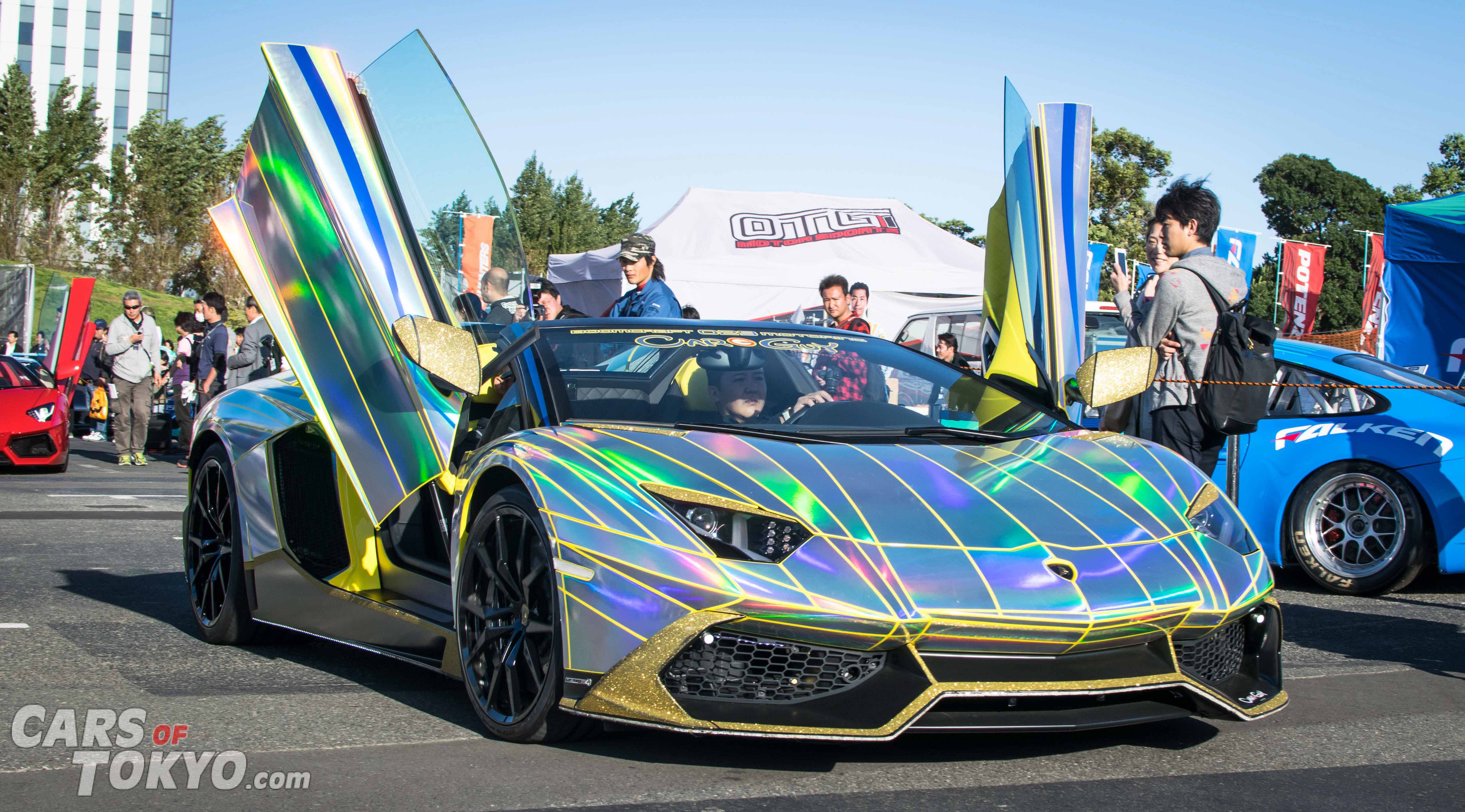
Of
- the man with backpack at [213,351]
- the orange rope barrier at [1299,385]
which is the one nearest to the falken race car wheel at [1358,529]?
the orange rope barrier at [1299,385]

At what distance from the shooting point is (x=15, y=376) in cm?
1334

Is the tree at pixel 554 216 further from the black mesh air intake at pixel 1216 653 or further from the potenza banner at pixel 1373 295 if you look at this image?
the black mesh air intake at pixel 1216 653

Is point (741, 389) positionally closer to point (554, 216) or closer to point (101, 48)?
point (554, 216)

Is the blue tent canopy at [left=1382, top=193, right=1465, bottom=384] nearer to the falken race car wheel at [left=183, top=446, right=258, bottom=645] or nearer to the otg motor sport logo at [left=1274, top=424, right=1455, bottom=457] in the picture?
the otg motor sport logo at [left=1274, top=424, right=1455, bottom=457]

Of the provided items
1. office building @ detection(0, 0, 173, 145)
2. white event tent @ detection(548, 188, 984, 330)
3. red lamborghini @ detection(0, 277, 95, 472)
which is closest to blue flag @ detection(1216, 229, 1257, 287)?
white event tent @ detection(548, 188, 984, 330)

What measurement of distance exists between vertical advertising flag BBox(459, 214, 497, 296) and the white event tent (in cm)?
1229

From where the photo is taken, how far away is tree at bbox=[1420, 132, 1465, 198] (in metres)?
58.7

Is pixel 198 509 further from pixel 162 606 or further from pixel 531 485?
pixel 531 485

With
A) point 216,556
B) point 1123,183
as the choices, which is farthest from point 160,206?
point 216,556

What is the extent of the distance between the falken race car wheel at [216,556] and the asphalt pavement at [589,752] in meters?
0.10

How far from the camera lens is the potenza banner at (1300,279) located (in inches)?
949

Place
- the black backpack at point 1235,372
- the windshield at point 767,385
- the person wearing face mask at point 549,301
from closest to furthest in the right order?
the windshield at point 767,385 → the black backpack at point 1235,372 → the person wearing face mask at point 549,301

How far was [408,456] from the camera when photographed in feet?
13.6

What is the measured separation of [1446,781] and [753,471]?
182 cm
